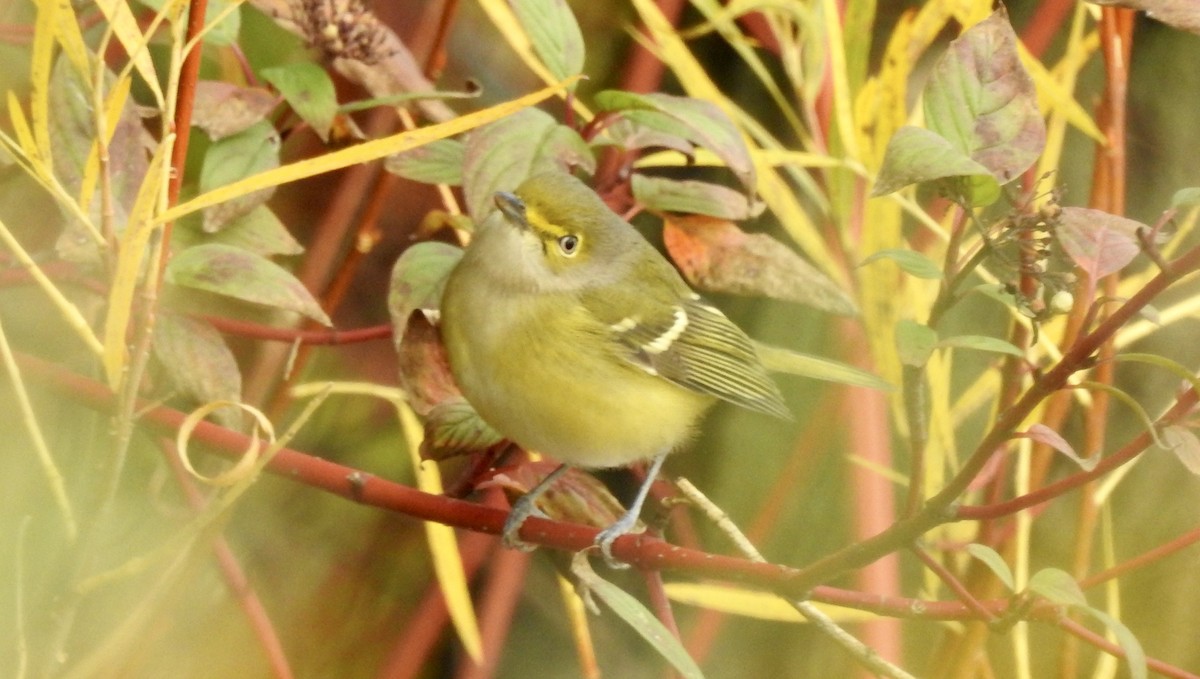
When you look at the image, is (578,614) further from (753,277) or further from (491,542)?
(753,277)

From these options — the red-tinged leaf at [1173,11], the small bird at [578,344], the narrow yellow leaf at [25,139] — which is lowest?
the small bird at [578,344]

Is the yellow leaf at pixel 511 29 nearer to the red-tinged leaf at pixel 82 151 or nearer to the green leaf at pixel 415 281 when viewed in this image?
the green leaf at pixel 415 281

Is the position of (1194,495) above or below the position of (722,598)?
above

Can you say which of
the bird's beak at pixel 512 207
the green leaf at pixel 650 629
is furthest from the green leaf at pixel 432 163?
the green leaf at pixel 650 629

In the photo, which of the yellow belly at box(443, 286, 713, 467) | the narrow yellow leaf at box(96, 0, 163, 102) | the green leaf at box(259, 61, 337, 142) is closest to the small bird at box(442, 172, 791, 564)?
the yellow belly at box(443, 286, 713, 467)

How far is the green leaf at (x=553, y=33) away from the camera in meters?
0.61

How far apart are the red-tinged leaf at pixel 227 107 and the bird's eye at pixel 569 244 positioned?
9.5 inches

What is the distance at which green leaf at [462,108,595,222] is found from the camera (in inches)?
23.8

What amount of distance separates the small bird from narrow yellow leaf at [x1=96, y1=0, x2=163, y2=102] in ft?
0.80

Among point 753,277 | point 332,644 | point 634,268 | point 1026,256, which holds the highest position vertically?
point 1026,256

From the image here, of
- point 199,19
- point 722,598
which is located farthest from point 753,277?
point 199,19

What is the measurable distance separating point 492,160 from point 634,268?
0.96ft

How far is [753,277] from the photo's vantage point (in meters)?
0.67

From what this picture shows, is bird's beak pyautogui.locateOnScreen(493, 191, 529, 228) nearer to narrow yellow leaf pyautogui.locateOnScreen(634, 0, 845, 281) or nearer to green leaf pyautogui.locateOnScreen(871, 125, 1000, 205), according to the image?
narrow yellow leaf pyautogui.locateOnScreen(634, 0, 845, 281)
